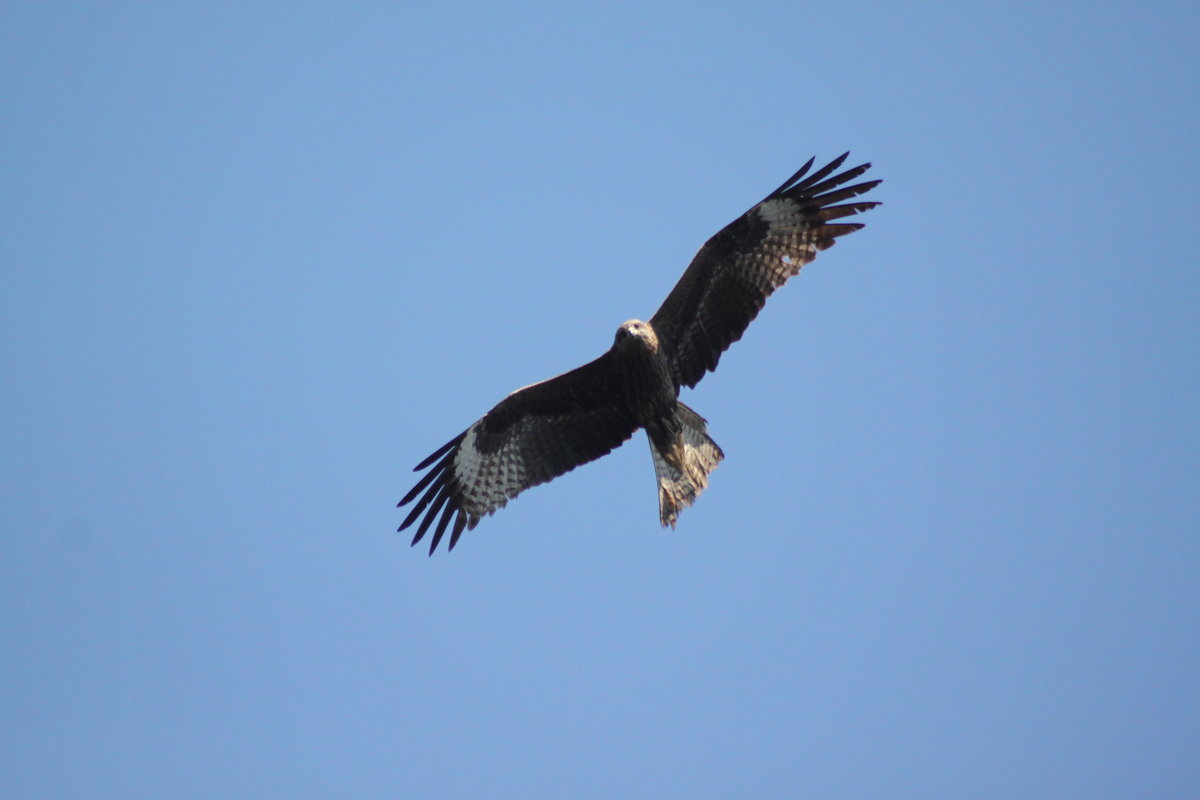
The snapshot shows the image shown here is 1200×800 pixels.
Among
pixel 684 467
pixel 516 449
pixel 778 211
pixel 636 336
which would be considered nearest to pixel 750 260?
pixel 778 211

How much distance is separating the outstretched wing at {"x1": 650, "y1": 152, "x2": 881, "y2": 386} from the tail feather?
0.54 m

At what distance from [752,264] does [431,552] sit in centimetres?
337

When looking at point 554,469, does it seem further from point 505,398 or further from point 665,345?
point 665,345

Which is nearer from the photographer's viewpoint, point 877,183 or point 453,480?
point 877,183

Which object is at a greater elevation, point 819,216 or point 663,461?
point 819,216

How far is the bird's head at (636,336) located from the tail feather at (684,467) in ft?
2.68

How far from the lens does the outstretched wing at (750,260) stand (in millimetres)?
8797

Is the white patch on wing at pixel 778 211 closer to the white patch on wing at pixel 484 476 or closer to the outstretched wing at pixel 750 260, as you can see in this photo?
the outstretched wing at pixel 750 260

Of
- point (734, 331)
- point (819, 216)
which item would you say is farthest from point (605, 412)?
point (819, 216)

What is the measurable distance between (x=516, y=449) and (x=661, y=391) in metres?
1.42

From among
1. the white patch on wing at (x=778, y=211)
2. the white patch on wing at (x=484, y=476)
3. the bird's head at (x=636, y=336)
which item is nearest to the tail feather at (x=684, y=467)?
the bird's head at (x=636, y=336)

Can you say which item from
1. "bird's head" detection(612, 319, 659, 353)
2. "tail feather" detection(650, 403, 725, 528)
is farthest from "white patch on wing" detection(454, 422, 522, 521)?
"bird's head" detection(612, 319, 659, 353)

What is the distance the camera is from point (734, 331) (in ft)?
29.0

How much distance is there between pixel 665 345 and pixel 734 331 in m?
0.54
